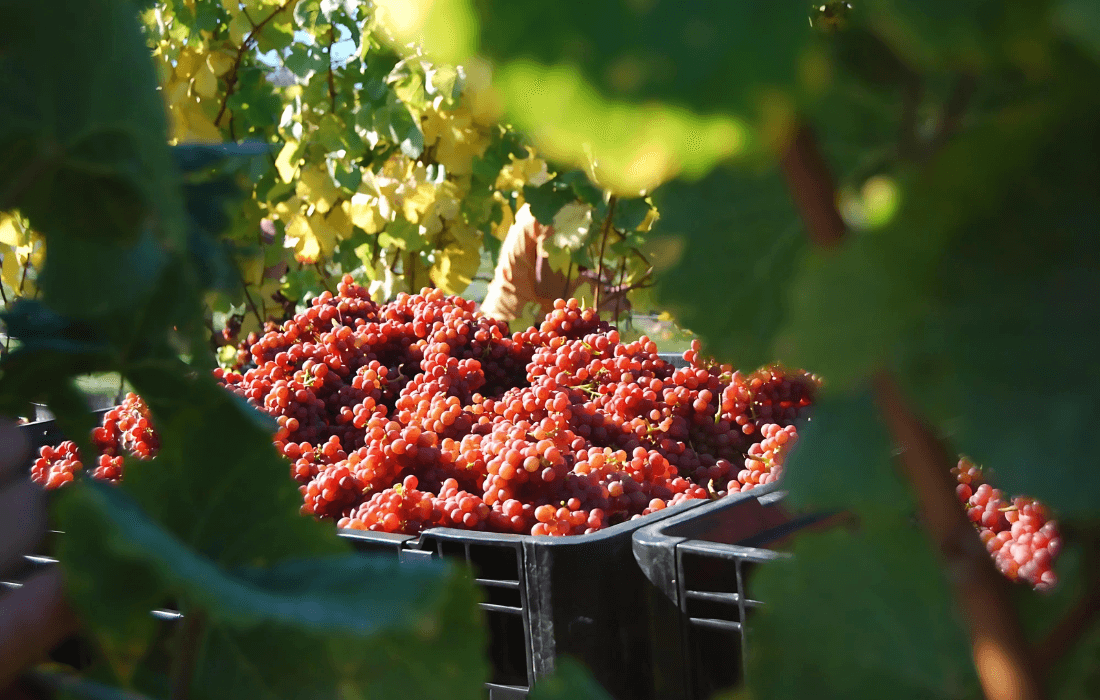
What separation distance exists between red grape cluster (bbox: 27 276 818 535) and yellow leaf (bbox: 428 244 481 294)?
100 centimetres

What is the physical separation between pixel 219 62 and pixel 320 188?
54 cm

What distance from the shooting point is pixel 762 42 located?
0.35 feet

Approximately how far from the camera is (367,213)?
2807 millimetres

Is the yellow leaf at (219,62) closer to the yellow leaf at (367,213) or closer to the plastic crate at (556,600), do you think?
the yellow leaf at (367,213)

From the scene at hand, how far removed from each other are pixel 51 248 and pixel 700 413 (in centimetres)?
124

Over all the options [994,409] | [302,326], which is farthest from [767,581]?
[302,326]

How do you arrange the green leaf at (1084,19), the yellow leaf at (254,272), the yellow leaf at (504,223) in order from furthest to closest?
the yellow leaf at (504,223), the yellow leaf at (254,272), the green leaf at (1084,19)

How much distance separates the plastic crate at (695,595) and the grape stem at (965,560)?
718mm

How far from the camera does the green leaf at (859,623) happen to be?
16cm

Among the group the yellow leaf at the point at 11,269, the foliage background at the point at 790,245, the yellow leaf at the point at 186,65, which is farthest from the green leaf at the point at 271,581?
the yellow leaf at the point at 11,269

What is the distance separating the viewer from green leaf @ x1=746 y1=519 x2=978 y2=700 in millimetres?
160

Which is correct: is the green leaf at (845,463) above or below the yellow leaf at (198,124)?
below

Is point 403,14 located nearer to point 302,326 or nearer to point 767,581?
point 767,581

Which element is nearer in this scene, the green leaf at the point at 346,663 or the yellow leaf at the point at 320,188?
the green leaf at the point at 346,663
